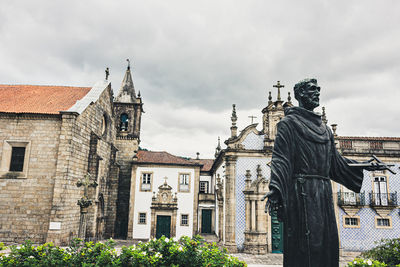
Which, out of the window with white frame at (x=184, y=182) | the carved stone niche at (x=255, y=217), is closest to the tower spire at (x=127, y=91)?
the window with white frame at (x=184, y=182)

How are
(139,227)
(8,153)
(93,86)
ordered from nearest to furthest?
(8,153) → (93,86) → (139,227)

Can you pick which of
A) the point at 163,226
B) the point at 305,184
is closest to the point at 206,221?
the point at 163,226

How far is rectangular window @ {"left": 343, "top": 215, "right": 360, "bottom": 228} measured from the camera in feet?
60.5

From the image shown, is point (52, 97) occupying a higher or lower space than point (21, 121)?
higher

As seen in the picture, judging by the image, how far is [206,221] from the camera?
98.5 feet

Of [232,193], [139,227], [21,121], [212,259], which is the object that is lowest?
[139,227]

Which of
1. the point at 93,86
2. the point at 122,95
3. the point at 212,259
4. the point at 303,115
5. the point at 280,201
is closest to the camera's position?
the point at 280,201

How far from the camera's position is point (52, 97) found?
19.4 meters

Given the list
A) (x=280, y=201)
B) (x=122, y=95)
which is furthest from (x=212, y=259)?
(x=122, y=95)

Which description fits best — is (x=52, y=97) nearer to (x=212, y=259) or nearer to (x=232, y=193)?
(x=232, y=193)

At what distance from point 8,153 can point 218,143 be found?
33.0m

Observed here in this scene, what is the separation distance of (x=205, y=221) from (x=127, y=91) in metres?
16.7

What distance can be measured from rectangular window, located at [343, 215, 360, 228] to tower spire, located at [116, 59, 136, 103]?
2250 centimetres

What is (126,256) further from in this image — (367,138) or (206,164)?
(206,164)
